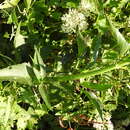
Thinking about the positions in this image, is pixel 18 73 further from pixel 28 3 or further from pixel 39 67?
pixel 28 3

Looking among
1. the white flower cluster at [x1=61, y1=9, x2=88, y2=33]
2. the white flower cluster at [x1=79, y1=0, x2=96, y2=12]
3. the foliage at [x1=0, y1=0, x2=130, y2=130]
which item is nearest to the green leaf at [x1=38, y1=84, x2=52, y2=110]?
the foliage at [x1=0, y1=0, x2=130, y2=130]

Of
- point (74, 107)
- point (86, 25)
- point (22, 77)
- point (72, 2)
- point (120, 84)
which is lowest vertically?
point (74, 107)

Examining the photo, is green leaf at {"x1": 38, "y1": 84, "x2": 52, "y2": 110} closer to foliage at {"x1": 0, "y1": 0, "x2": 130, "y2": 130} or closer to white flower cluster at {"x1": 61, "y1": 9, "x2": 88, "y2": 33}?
foliage at {"x1": 0, "y1": 0, "x2": 130, "y2": 130}

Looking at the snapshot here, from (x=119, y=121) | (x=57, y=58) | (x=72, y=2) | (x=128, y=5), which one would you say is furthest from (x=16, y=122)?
(x=128, y=5)

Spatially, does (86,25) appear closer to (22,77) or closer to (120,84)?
(120,84)

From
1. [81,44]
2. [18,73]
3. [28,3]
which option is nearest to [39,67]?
[18,73]

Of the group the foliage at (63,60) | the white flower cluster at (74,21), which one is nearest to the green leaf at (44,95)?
the foliage at (63,60)
